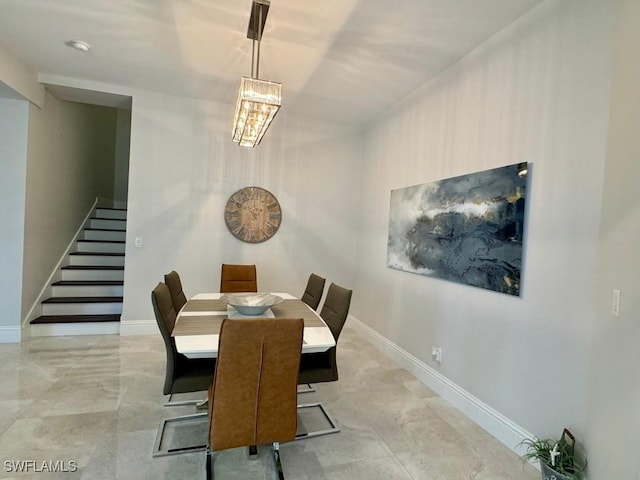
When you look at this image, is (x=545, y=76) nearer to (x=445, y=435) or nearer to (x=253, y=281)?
(x=445, y=435)

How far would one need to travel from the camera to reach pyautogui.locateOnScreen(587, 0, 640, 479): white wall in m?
1.36

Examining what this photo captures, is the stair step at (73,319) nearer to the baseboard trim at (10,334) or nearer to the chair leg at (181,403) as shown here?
the baseboard trim at (10,334)

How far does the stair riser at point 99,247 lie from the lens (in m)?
4.95

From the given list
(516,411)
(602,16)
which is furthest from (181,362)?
(602,16)

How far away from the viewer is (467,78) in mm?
2814

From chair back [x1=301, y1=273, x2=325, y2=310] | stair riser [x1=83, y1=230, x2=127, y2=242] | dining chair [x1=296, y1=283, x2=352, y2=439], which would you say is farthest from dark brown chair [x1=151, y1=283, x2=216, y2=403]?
stair riser [x1=83, y1=230, x2=127, y2=242]

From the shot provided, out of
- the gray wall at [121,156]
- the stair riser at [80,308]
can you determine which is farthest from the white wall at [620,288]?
the gray wall at [121,156]

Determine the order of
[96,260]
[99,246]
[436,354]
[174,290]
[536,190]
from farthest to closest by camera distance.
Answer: [99,246], [96,260], [436,354], [174,290], [536,190]

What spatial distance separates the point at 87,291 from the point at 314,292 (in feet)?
10.5

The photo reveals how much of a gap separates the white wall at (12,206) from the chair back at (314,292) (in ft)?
10.2

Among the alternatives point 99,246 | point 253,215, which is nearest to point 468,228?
point 253,215

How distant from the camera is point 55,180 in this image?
14.1ft

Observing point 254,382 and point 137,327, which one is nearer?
point 254,382

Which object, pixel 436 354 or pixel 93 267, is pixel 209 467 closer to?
pixel 436 354
